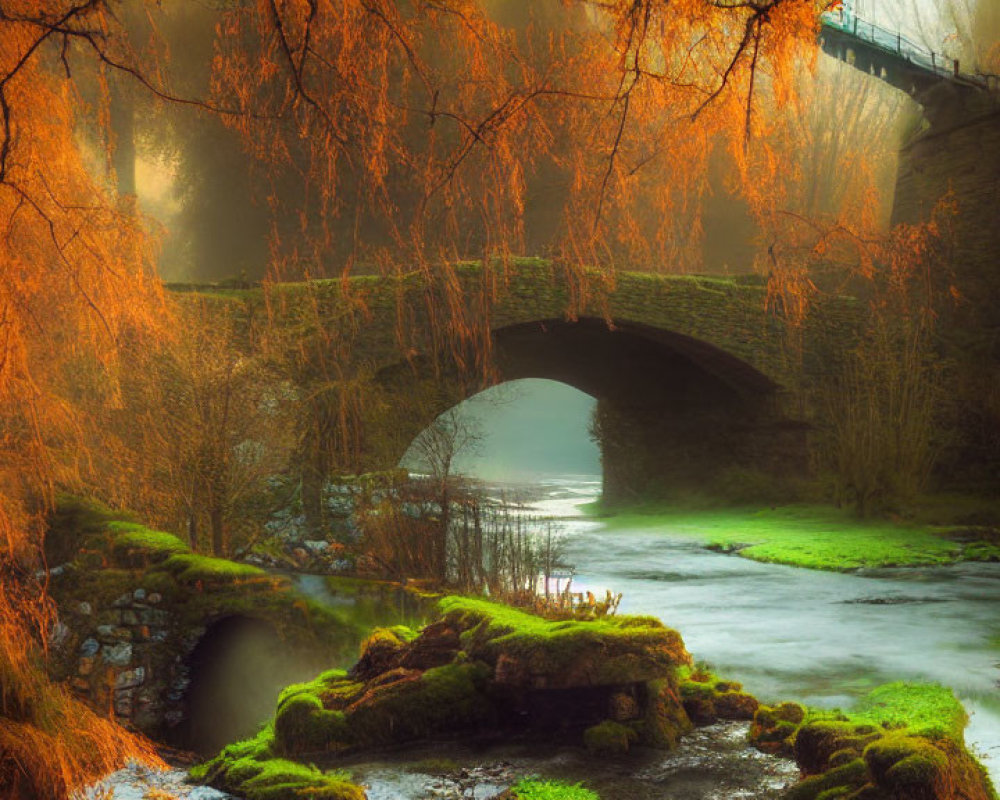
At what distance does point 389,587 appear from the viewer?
7094 mm

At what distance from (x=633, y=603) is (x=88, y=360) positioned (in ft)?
17.2

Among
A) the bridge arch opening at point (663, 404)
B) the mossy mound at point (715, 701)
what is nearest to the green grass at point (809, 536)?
the bridge arch opening at point (663, 404)

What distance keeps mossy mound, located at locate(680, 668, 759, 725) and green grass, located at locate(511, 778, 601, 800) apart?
117 centimetres

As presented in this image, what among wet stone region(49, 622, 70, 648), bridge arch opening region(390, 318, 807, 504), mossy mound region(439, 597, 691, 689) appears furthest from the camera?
bridge arch opening region(390, 318, 807, 504)

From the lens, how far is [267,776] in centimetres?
420

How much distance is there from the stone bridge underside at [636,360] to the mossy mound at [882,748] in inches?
287

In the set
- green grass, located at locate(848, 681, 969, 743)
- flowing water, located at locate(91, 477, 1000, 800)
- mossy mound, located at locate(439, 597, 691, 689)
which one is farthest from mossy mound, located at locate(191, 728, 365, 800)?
green grass, located at locate(848, 681, 969, 743)

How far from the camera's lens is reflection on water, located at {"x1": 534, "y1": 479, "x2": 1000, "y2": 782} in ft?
17.7

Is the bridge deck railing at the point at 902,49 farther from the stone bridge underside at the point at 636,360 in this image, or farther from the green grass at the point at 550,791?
the green grass at the point at 550,791

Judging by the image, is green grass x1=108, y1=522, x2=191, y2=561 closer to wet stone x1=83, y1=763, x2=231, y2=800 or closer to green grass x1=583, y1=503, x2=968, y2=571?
wet stone x1=83, y1=763, x2=231, y2=800

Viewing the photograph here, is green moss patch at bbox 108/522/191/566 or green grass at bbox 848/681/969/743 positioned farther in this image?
green moss patch at bbox 108/522/191/566

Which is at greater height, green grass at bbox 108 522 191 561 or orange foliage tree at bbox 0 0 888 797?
orange foliage tree at bbox 0 0 888 797

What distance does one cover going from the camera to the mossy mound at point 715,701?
4.91 metres

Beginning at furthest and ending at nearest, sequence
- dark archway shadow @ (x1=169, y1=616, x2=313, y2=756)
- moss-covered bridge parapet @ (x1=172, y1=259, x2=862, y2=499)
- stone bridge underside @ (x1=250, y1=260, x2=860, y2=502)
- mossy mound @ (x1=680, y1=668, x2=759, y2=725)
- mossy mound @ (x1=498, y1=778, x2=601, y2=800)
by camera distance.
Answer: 1. stone bridge underside @ (x1=250, y1=260, x2=860, y2=502)
2. moss-covered bridge parapet @ (x1=172, y1=259, x2=862, y2=499)
3. dark archway shadow @ (x1=169, y1=616, x2=313, y2=756)
4. mossy mound @ (x1=680, y1=668, x2=759, y2=725)
5. mossy mound @ (x1=498, y1=778, x2=601, y2=800)
